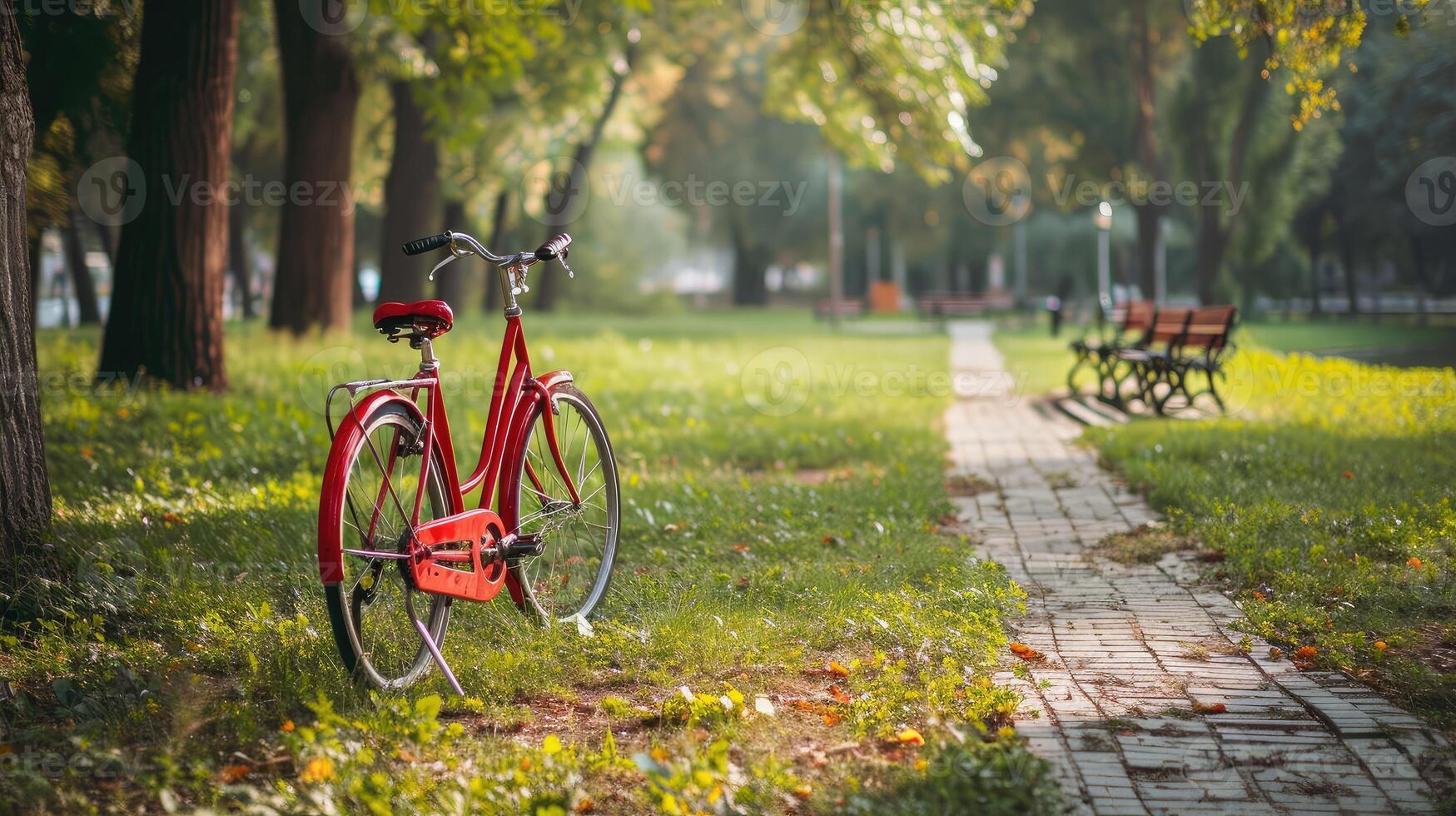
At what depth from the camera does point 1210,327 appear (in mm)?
11555

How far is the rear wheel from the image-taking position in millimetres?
3623

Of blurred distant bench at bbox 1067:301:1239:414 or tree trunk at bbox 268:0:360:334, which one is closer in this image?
blurred distant bench at bbox 1067:301:1239:414

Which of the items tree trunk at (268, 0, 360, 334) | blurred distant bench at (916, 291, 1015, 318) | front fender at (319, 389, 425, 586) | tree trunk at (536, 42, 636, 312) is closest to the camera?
front fender at (319, 389, 425, 586)

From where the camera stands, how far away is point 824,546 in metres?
6.21

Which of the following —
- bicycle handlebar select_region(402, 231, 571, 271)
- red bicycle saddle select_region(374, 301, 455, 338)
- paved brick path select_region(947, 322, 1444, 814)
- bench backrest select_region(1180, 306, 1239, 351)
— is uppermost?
bicycle handlebar select_region(402, 231, 571, 271)

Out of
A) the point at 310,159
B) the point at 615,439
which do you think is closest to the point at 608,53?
the point at 310,159

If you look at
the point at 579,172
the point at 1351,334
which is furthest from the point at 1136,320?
the point at 1351,334

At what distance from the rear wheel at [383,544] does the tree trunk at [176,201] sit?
6.55 meters

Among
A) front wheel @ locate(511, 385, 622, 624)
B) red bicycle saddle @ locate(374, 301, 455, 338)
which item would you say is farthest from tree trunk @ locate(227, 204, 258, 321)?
red bicycle saddle @ locate(374, 301, 455, 338)

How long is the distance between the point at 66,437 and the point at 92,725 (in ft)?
18.7

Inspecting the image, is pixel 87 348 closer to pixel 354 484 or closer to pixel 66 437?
pixel 66 437

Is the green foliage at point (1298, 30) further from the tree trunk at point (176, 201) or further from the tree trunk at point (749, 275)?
the tree trunk at point (749, 275)

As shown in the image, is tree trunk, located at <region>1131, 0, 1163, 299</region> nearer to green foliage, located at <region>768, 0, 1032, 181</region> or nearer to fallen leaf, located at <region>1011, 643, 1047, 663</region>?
green foliage, located at <region>768, 0, 1032, 181</region>

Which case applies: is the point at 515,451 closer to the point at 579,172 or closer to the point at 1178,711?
the point at 1178,711
